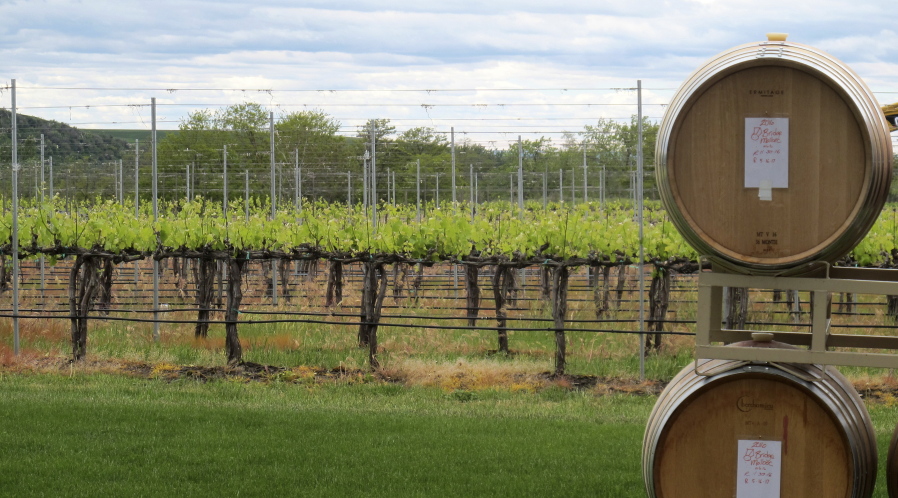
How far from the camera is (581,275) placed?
77.4 feet

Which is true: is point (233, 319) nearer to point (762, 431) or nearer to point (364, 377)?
point (364, 377)

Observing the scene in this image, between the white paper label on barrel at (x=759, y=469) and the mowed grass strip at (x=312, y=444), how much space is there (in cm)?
194

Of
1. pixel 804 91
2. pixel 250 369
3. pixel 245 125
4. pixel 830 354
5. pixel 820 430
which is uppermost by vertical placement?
pixel 245 125

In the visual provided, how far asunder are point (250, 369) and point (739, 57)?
27.1ft

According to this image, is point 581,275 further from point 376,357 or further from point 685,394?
point 685,394

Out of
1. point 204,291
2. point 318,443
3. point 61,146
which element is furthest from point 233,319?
point 61,146

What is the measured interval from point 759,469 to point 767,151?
3.70 feet

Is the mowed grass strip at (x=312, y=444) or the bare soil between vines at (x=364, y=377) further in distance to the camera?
A: the bare soil between vines at (x=364, y=377)

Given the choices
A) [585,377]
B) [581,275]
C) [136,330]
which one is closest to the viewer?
[585,377]

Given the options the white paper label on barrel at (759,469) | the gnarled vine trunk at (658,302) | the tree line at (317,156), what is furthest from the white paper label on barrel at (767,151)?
the tree line at (317,156)

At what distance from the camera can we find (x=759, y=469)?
331 cm

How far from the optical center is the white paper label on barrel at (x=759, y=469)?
3297 mm

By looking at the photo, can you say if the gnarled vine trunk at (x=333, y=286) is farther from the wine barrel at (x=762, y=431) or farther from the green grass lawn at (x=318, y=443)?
the wine barrel at (x=762, y=431)

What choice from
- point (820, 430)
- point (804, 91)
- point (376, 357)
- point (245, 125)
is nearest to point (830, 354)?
point (820, 430)
